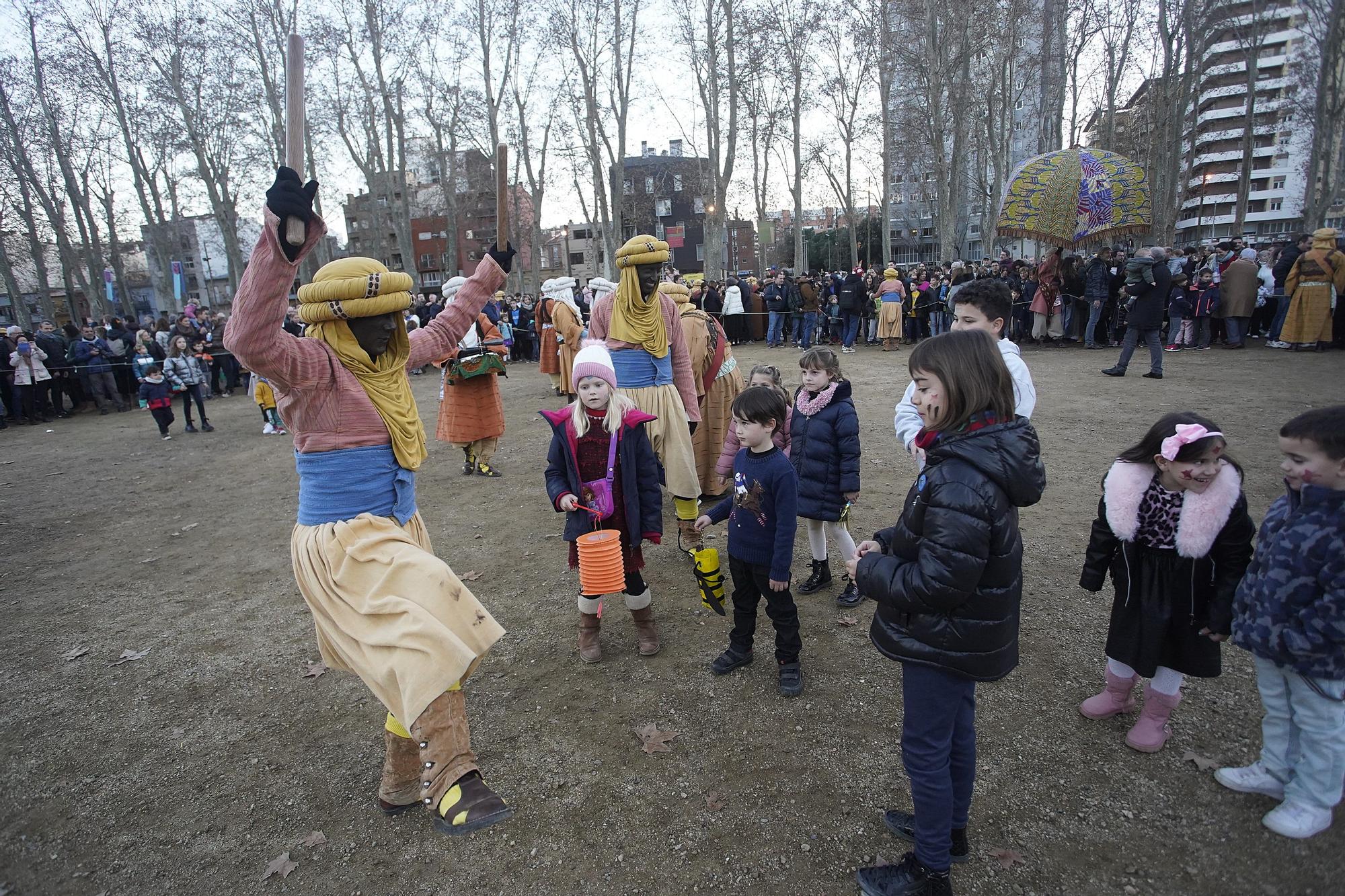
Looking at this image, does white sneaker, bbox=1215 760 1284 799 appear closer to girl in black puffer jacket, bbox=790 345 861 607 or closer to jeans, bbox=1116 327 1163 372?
girl in black puffer jacket, bbox=790 345 861 607

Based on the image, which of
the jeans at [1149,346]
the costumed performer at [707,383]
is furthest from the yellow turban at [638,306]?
the jeans at [1149,346]

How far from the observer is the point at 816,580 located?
4461 millimetres

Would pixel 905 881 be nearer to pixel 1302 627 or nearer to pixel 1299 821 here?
pixel 1299 821

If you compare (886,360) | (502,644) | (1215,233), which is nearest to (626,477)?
(502,644)

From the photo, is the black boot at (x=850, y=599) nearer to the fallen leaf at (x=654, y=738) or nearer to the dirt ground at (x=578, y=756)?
the dirt ground at (x=578, y=756)

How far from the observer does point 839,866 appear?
2377 millimetres

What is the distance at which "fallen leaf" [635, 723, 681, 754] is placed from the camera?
3053 millimetres

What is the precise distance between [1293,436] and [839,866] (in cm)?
208

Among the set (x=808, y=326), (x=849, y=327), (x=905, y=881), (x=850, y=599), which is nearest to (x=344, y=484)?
(x=905, y=881)

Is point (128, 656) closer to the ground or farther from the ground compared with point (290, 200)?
closer to the ground

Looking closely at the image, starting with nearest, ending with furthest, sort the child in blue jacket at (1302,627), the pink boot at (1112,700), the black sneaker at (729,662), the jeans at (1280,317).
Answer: the child in blue jacket at (1302,627) → the pink boot at (1112,700) → the black sneaker at (729,662) → the jeans at (1280,317)

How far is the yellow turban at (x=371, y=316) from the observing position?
7.91 feet

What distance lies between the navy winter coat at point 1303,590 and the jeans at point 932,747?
3.63 feet

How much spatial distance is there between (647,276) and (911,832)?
3.63 metres
